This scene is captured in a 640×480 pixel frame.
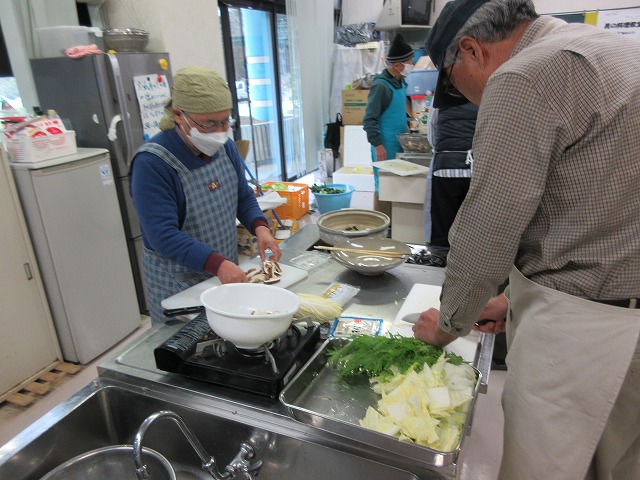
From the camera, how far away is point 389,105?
394 centimetres

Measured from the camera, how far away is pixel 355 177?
16.7 feet

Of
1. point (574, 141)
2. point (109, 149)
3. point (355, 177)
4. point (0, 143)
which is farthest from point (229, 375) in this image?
point (355, 177)

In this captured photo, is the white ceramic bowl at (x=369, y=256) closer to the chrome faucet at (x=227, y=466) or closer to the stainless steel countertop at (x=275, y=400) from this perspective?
the stainless steel countertop at (x=275, y=400)

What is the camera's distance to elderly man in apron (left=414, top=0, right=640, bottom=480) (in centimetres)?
76

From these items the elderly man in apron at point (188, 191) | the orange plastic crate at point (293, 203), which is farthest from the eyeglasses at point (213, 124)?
the orange plastic crate at point (293, 203)

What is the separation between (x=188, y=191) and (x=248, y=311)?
23.7 inches

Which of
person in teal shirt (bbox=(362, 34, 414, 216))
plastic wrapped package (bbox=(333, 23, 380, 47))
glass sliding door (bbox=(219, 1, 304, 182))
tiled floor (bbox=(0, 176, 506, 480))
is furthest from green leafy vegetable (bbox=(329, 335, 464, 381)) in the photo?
plastic wrapped package (bbox=(333, 23, 380, 47))

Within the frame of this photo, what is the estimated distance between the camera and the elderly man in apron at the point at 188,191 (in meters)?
1.42

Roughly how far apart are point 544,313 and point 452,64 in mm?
570

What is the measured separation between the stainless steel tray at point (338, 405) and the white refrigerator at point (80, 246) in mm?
2025

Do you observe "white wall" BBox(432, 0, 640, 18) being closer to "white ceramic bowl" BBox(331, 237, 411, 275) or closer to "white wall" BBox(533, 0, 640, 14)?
"white wall" BBox(533, 0, 640, 14)

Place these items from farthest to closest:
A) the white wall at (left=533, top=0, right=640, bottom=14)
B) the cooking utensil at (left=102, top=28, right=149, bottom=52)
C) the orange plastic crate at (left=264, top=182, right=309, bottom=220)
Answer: the white wall at (left=533, top=0, right=640, bottom=14) < the orange plastic crate at (left=264, top=182, right=309, bottom=220) < the cooking utensil at (left=102, top=28, right=149, bottom=52)

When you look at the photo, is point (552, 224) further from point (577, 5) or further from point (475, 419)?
point (577, 5)

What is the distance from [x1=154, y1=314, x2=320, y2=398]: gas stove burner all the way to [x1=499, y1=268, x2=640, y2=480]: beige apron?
1.54 feet
